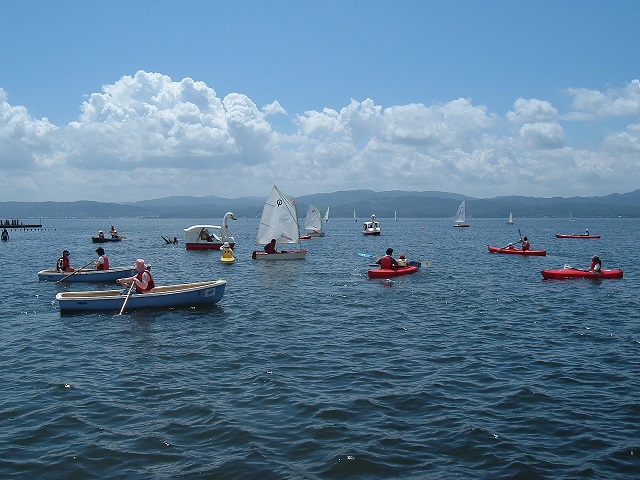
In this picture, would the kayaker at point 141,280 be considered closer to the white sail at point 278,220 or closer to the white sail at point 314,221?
the white sail at point 278,220

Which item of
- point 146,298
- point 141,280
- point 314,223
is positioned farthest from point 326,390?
point 314,223

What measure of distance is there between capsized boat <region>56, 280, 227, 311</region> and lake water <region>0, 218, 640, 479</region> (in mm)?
616

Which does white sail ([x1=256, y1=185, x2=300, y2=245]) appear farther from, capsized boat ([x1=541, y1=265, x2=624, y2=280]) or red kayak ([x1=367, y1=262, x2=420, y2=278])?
capsized boat ([x1=541, y1=265, x2=624, y2=280])

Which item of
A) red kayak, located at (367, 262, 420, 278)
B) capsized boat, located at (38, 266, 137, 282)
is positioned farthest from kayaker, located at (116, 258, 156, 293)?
red kayak, located at (367, 262, 420, 278)

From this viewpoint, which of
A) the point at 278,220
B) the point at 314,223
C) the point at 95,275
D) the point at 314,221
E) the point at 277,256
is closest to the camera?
the point at 95,275

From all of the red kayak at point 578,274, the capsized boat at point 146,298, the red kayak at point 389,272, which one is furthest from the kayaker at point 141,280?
the red kayak at point 578,274

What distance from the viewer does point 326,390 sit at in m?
15.6

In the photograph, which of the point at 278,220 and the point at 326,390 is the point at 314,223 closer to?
Answer: the point at 278,220

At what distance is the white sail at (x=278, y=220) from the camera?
53125mm

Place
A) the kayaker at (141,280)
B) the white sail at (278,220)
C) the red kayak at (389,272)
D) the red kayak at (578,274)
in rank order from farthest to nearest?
1. the white sail at (278,220)
2. the red kayak at (389,272)
3. the red kayak at (578,274)
4. the kayaker at (141,280)

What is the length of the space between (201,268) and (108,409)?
117ft

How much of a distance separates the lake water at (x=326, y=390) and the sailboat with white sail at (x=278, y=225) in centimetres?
2337

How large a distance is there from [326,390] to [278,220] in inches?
1542

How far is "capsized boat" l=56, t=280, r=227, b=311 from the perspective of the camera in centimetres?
2709
